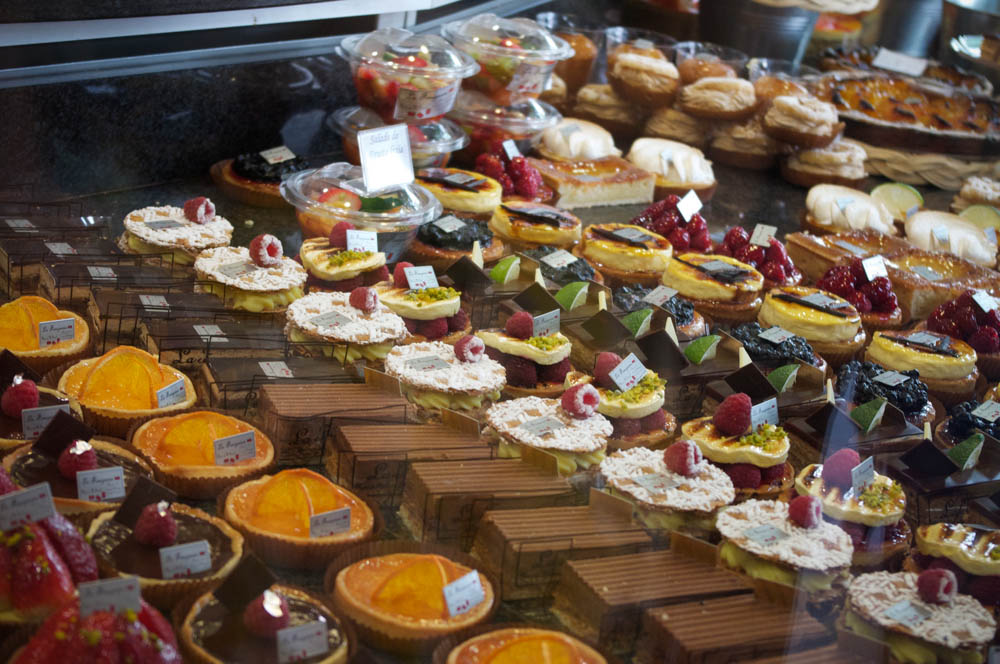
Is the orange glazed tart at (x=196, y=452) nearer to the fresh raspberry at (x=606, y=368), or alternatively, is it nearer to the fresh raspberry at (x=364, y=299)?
the fresh raspberry at (x=364, y=299)

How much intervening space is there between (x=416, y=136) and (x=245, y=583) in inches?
132

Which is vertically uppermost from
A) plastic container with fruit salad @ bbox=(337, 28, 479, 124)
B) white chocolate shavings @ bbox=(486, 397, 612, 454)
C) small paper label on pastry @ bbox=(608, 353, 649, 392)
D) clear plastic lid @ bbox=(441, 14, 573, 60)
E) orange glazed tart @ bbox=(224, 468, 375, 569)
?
clear plastic lid @ bbox=(441, 14, 573, 60)

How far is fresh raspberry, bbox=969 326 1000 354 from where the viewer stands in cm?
454

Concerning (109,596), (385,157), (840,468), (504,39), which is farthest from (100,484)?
(504,39)

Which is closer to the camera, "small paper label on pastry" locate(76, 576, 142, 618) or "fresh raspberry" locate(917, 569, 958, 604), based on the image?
"small paper label on pastry" locate(76, 576, 142, 618)

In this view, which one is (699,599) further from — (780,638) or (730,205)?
(730,205)

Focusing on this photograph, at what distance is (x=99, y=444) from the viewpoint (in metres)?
2.80

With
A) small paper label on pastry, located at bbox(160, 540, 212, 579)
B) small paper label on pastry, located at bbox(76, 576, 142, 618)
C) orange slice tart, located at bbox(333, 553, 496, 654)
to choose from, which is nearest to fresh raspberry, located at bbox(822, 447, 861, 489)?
orange slice tart, located at bbox(333, 553, 496, 654)

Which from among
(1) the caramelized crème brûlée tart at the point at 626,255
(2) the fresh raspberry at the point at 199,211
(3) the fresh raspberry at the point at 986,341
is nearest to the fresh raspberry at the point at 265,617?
(2) the fresh raspberry at the point at 199,211

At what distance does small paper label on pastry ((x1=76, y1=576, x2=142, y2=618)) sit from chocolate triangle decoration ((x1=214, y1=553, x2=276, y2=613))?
0.99ft

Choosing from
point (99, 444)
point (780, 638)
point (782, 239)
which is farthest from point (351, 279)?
point (782, 239)

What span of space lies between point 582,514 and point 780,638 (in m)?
0.60

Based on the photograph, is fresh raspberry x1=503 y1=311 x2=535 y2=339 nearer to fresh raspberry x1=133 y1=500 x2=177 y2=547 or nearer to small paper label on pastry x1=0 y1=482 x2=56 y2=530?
fresh raspberry x1=133 y1=500 x2=177 y2=547

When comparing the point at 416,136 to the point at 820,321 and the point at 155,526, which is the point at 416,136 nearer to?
the point at 820,321
